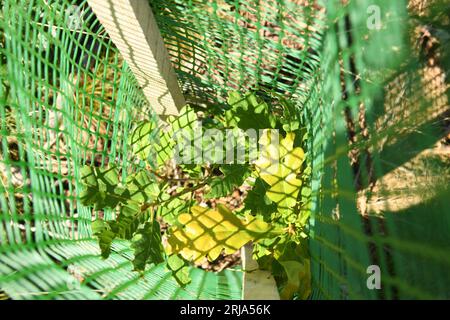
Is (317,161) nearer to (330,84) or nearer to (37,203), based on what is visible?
(330,84)

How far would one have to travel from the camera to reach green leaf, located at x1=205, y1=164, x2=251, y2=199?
3.80ft

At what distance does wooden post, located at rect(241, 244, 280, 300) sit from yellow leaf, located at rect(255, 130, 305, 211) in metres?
0.21

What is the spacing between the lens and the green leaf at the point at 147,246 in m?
1.07

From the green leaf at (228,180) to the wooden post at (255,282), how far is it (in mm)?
247

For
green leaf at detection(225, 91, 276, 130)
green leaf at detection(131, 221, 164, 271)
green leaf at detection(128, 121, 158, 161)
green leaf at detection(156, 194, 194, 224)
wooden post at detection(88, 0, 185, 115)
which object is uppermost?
wooden post at detection(88, 0, 185, 115)

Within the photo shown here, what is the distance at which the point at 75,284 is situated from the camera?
0.86 meters

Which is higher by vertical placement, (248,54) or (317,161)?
(248,54)

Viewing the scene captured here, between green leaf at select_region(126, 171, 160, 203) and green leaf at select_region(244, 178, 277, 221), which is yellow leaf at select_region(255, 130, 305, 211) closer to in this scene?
green leaf at select_region(244, 178, 277, 221)

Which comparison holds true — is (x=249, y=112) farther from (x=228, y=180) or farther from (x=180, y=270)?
(x=180, y=270)

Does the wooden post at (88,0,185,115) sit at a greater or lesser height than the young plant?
greater

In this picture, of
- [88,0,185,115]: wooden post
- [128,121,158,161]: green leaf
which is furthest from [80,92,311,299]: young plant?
[88,0,185,115]: wooden post
